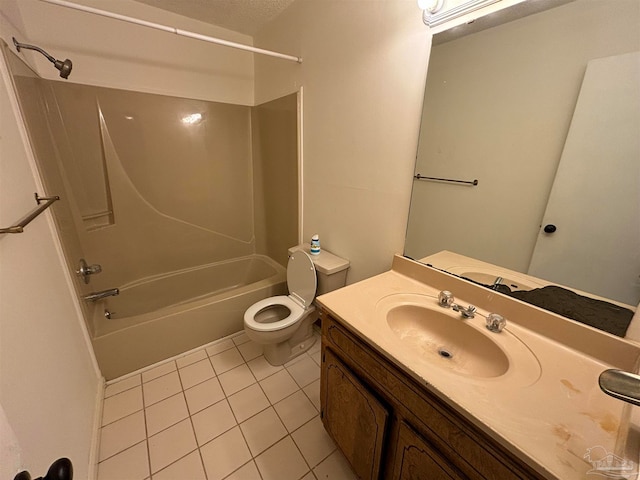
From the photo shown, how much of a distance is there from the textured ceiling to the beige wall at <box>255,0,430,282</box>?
0.31 ft

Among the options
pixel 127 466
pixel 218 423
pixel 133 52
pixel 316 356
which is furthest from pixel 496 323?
pixel 133 52

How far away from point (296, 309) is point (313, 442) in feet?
2.40

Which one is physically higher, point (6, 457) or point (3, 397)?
point (6, 457)

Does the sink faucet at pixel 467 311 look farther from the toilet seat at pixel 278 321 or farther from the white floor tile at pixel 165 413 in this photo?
the white floor tile at pixel 165 413

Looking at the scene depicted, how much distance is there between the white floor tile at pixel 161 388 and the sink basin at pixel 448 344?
1.44m

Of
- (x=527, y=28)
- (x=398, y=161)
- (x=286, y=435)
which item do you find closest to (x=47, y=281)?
(x=286, y=435)

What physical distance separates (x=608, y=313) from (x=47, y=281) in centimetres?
207

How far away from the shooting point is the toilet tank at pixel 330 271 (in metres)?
1.66

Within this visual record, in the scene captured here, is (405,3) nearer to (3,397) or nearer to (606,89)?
(606,89)

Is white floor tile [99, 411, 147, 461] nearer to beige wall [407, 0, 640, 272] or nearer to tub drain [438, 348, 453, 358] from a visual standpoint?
tub drain [438, 348, 453, 358]

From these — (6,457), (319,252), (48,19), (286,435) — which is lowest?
(286,435)

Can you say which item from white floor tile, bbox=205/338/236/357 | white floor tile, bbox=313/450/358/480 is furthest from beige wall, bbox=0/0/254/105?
white floor tile, bbox=313/450/358/480

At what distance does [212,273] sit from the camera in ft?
8.45

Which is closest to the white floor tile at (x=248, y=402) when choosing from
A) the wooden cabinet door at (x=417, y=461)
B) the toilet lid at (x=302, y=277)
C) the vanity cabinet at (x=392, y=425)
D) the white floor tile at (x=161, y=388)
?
the white floor tile at (x=161, y=388)
